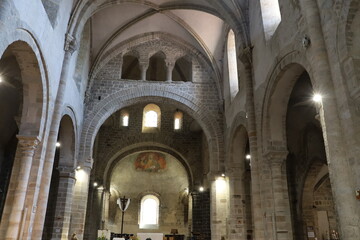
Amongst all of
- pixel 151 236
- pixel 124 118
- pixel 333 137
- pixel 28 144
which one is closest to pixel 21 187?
pixel 28 144

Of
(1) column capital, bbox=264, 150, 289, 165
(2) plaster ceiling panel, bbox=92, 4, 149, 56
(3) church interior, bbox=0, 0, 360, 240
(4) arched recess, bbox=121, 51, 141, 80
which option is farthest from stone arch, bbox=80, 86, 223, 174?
(4) arched recess, bbox=121, 51, 141, 80

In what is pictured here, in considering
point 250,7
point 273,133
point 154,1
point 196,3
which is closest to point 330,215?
point 273,133

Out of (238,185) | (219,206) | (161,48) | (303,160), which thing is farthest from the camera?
(161,48)

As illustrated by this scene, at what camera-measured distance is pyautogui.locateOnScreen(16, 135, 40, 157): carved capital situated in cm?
804

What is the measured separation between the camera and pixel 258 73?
33.3 feet

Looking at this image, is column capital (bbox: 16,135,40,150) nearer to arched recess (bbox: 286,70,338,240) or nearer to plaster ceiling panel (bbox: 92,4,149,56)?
plaster ceiling panel (bbox: 92,4,149,56)

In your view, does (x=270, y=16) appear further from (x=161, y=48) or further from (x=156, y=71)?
(x=156, y=71)

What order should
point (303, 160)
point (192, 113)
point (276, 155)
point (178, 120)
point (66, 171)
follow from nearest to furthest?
point (276, 155), point (66, 171), point (303, 160), point (192, 113), point (178, 120)

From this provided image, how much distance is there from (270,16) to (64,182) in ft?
30.1

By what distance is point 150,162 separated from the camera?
24.0 m

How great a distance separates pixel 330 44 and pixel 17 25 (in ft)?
19.5

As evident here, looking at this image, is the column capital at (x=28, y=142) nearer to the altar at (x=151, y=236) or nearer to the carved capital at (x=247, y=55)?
the altar at (x=151, y=236)

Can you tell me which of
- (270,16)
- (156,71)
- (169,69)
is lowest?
(270,16)

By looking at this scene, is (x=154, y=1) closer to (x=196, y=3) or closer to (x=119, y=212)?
(x=196, y=3)
